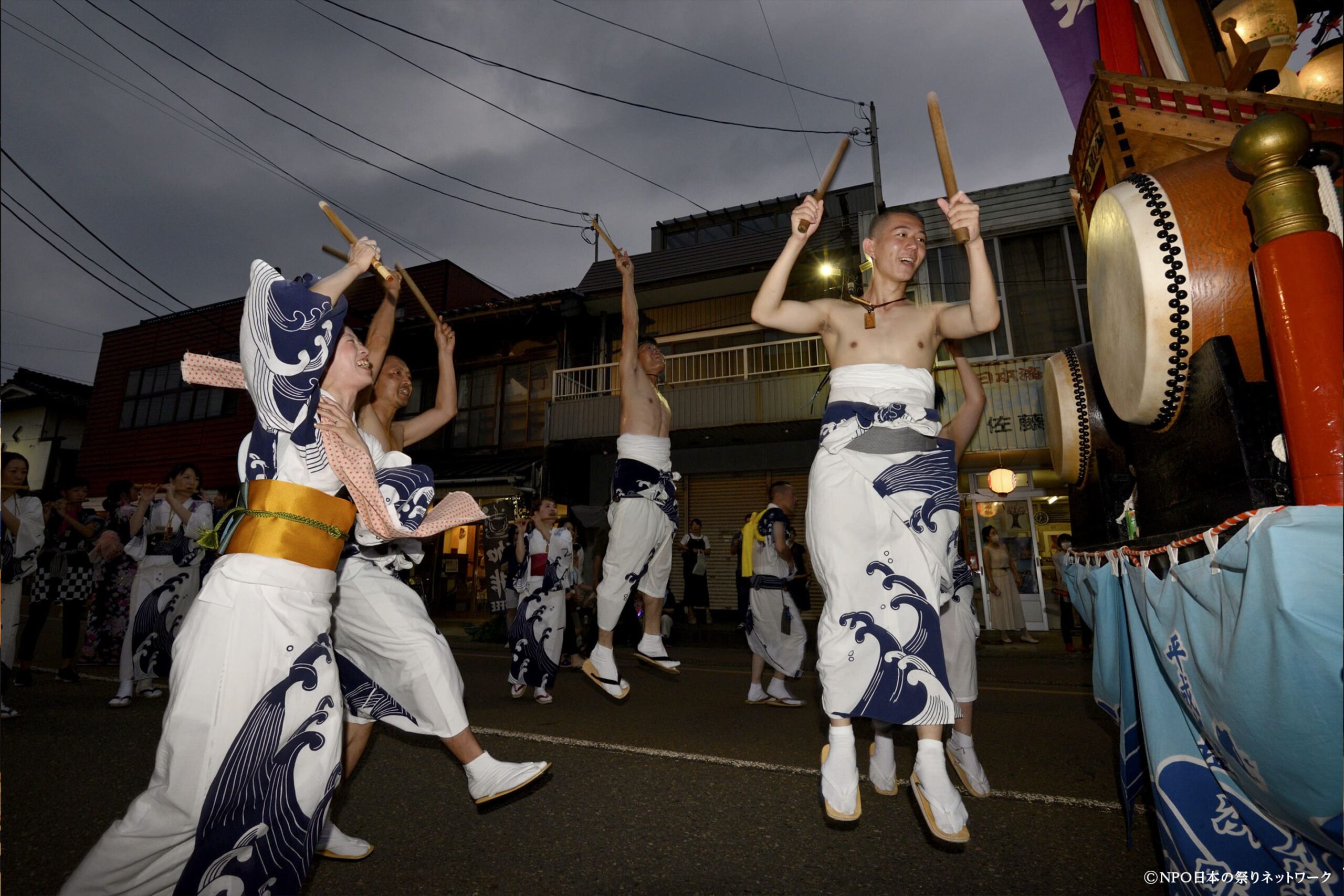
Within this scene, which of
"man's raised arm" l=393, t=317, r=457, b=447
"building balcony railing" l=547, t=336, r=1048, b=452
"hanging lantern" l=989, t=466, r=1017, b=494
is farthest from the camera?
"building balcony railing" l=547, t=336, r=1048, b=452

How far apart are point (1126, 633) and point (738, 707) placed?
3.23 m

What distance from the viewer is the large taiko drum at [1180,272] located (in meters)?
1.88

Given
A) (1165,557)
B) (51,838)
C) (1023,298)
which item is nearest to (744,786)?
(1165,557)

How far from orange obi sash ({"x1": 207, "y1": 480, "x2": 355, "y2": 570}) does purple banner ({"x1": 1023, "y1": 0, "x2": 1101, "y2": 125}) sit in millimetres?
3691

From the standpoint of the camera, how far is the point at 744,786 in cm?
303

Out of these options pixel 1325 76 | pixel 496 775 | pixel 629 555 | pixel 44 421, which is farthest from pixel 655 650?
pixel 44 421

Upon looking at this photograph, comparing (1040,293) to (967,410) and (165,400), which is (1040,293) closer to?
(967,410)

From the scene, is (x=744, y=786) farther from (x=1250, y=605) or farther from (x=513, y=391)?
(x=513, y=391)

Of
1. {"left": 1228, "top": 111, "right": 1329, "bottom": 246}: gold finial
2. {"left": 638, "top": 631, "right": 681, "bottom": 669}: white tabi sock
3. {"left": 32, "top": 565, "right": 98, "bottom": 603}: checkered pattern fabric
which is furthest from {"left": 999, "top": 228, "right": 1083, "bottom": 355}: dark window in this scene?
{"left": 32, "top": 565, "right": 98, "bottom": 603}: checkered pattern fabric

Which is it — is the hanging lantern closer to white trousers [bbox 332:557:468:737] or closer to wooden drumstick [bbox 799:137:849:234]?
wooden drumstick [bbox 799:137:849:234]

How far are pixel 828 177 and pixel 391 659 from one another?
2.40m

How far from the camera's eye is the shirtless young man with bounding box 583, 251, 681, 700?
165 inches

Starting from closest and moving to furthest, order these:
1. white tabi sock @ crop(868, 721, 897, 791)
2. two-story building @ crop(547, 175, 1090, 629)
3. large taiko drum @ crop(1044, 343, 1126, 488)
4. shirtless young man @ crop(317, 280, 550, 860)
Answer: shirtless young man @ crop(317, 280, 550, 860) < white tabi sock @ crop(868, 721, 897, 791) < large taiko drum @ crop(1044, 343, 1126, 488) < two-story building @ crop(547, 175, 1090, 629)

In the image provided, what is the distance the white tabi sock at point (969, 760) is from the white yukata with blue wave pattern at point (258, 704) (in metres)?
2.55
